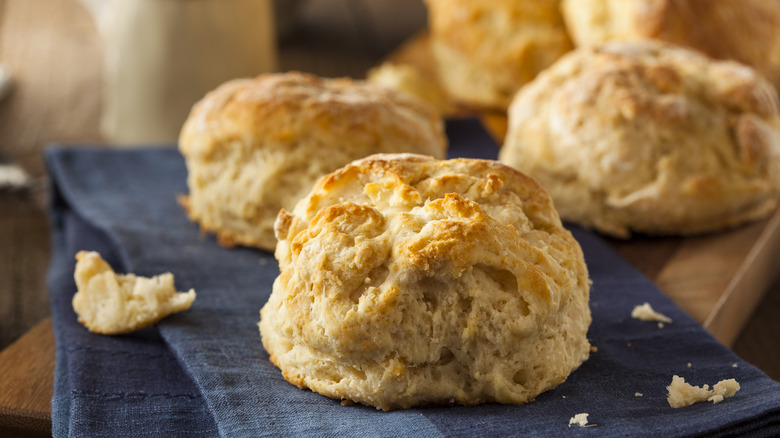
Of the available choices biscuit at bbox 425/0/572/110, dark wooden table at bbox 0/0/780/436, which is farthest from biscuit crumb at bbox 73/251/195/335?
biscuit at bbox 425/0/572/110

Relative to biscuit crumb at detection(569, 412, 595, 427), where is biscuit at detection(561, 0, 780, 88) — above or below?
above

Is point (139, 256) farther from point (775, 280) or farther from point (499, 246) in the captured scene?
point (775, 280)

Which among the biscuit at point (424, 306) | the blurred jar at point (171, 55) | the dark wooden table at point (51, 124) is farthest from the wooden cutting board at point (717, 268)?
the blurred jar at point (171, 55)

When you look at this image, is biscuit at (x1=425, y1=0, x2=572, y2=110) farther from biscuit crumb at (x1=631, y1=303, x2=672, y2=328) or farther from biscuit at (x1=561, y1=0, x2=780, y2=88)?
biscuit crumb at (x1=631, y1=303, x2=672, y2=328)

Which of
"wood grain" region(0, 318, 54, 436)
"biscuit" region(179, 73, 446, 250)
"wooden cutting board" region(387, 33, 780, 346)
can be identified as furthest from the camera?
"biscuit" region(179, 73, 446, 250)

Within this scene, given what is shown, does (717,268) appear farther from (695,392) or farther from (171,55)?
(171,55)

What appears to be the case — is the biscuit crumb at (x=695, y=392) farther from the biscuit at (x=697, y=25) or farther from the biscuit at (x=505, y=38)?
the biscuit at (x=505, y=38)
